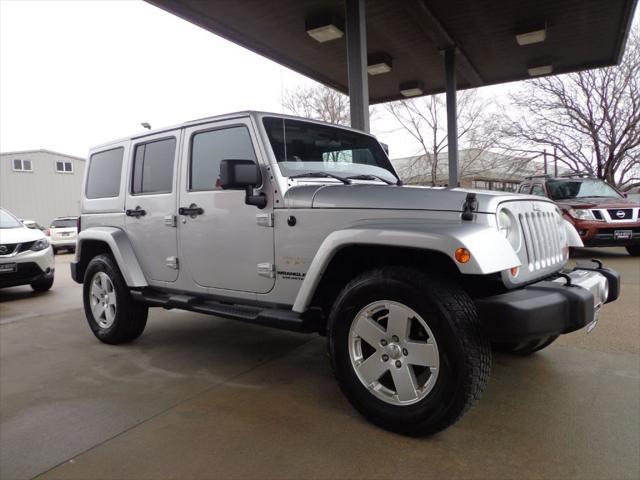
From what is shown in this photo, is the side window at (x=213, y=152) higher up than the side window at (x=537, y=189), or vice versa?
the side window at (x=213, y=152)

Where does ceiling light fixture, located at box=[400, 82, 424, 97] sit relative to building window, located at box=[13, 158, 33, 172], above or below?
below

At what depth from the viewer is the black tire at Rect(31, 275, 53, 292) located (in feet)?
24.1

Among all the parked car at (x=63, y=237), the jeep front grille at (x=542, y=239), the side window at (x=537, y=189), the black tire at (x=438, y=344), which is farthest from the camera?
the parked car at (x=63, y=237)

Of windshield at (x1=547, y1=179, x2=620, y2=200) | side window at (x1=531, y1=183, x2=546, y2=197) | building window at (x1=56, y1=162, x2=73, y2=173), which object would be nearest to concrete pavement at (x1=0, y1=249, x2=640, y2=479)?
windshield at (x1=547, y1=179, x2=620, y2=200)

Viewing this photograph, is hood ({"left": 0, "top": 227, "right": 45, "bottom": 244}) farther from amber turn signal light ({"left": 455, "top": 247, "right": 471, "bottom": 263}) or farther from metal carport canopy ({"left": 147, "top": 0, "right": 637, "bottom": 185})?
amber turn signal light ({"left": 455, "top": 247, "right": 471, "bottom": 263})

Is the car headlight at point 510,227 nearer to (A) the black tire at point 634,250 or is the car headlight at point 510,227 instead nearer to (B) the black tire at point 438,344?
(B) the black tire at point 438,344

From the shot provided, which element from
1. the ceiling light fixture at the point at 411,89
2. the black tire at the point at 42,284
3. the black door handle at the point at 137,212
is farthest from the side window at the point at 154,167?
the ceiling light fixture at the point at 411,89

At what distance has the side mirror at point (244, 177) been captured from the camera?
271 centimetres

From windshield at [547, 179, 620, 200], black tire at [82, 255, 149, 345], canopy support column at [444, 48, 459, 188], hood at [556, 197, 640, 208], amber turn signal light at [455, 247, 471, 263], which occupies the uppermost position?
canopy support column at [444, 48, 459, 188]

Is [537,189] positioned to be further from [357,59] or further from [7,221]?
[7,221]

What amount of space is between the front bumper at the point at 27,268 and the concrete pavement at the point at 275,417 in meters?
3.06

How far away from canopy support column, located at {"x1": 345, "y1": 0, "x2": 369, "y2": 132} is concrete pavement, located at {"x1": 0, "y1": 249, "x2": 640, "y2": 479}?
3.96 metres

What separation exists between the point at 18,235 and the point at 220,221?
5505 millimetres

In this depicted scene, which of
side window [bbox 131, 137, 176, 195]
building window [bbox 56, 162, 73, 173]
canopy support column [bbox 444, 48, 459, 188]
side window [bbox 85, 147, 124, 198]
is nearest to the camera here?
side window [bbox 131, 137, 176, 195]
